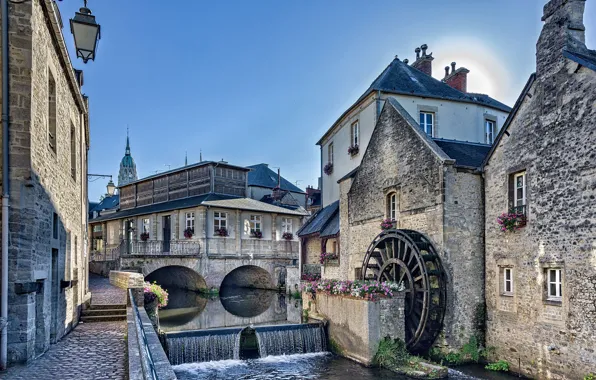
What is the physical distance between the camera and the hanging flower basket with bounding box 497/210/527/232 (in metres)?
10.2

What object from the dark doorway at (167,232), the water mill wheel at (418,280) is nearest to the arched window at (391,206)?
the water mill wheel at (418,280)

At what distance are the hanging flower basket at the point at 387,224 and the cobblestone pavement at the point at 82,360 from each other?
767 cm

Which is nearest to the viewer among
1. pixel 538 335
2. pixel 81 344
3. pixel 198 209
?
pixel 81 344

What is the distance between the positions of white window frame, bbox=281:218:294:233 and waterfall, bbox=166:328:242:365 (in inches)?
697

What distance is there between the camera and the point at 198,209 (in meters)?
26.2

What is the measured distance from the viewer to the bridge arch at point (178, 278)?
26.4 m

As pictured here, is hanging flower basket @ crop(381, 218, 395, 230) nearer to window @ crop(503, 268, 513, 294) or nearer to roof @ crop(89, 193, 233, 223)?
window @ crop(503, 268, 513, 294)

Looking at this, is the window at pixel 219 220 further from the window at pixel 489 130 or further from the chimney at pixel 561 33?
the chimney at pixel 561 33

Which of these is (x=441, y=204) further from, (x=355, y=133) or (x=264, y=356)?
(x=355, y=133)

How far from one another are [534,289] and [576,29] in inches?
220

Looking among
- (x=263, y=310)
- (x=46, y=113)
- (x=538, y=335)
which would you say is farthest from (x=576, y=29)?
(x=263, y=310)

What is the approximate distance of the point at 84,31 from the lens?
17.0 feet

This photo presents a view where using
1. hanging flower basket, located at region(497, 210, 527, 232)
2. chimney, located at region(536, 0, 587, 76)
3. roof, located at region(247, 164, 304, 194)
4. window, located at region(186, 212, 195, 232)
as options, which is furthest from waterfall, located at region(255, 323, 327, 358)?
roof, located at region(247, 164, 304, 194)

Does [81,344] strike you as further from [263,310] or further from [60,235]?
[263,310]
